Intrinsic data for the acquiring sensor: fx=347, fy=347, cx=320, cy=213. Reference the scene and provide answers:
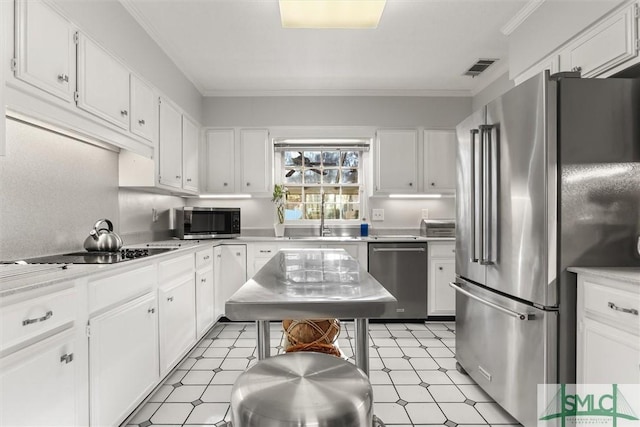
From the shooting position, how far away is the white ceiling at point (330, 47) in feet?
Result: 8.39

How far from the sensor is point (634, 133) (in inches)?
65.6

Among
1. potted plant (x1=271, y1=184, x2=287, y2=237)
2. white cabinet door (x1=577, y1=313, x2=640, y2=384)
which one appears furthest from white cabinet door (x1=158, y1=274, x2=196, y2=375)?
white cabinet door (x1=577, y1=313, x2=640, y2=384)

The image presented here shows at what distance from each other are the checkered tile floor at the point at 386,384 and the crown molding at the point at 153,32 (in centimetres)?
264

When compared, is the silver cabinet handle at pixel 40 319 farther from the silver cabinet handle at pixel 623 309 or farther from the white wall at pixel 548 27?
the white wall at pixel 548 27

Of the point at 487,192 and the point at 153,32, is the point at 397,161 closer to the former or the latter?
the point at 487,192

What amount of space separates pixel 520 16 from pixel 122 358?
3440mm

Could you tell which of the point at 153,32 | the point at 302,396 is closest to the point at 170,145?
the point at 153,32

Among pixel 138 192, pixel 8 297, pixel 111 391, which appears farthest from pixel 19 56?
pixel 138 192

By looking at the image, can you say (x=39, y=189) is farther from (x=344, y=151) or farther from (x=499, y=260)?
(x=344, y=151)

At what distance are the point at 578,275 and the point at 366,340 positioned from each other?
111 centimetres

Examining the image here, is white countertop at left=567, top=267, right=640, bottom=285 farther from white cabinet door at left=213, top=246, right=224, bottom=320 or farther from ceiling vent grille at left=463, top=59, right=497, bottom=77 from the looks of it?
white cabinet door at left=213, top=246, right=224, bottom=320

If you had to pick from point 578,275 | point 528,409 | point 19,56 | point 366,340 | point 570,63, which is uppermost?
point 570,63

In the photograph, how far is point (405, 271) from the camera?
3754mm

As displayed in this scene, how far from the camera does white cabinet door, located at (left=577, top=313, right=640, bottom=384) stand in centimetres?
137
